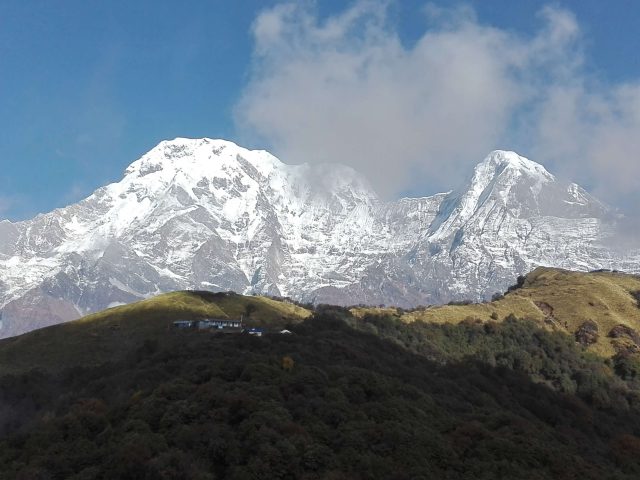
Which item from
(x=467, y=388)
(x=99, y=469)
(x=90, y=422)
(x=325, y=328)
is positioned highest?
(x=325, y=328)

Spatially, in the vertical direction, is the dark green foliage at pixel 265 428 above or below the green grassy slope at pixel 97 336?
below

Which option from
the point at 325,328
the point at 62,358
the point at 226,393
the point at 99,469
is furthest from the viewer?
the point at 325,328

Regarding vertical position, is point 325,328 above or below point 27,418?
above

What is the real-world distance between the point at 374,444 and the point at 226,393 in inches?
696

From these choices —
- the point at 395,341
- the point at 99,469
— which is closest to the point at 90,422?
the point at 99,469

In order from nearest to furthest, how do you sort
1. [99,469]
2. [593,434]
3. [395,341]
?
1. [99,469]
2. [593,434]
3. [395,341]

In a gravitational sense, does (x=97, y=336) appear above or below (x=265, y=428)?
above

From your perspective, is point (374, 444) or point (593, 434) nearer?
point (374, 444)

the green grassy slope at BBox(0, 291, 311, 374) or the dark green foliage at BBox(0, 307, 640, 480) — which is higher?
the green grassy slope at BBox(0, 291, 311, 374)

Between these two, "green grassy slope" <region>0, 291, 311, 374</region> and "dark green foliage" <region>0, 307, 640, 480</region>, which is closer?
"dark green foliage" <region>0, 307, 640, 480</region>

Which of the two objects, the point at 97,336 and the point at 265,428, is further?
the point at 97,336

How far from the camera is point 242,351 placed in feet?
353

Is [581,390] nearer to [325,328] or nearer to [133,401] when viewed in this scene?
[325,328]

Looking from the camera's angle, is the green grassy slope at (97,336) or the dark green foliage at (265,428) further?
the green grassy slope at (97,336)
